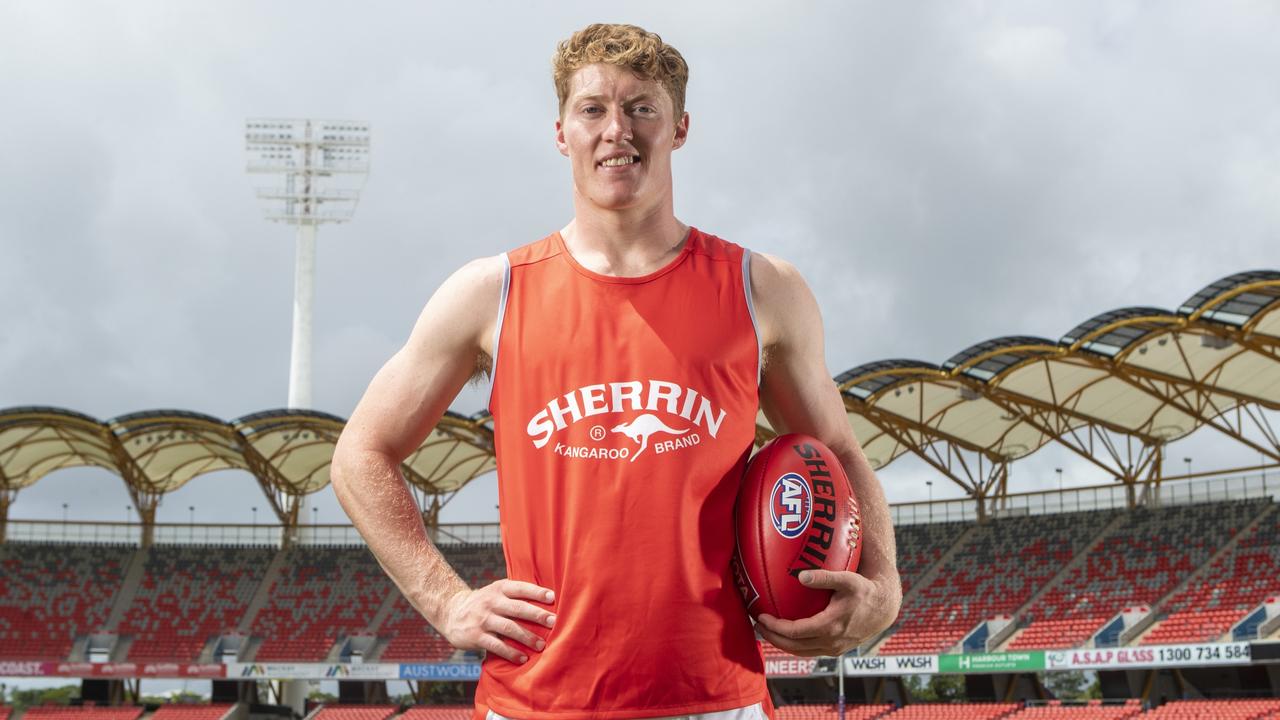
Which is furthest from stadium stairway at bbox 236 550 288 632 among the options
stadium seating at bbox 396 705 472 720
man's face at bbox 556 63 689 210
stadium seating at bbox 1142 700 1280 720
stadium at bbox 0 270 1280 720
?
man's face at bbox 556 63 689 210

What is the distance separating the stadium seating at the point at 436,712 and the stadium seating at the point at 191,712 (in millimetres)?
6207

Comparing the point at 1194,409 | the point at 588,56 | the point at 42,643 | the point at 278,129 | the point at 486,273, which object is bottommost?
the point at 42,643

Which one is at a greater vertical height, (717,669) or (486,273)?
(486,273)

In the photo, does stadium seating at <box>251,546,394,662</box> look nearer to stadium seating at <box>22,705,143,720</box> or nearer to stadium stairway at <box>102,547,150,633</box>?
stadium seating at <box>22,705,143,720</box>

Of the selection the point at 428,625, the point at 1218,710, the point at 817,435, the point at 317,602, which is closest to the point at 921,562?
the point at 1218,710

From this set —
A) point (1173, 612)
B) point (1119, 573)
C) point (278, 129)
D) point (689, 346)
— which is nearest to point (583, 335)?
point (689, 346)

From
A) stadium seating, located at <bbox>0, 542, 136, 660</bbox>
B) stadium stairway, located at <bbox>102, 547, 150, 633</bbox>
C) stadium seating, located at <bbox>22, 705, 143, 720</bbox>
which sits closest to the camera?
stadium seating, located at <bbox>22, 705, 143, 720</bbox>

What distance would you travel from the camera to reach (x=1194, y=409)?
118 ft

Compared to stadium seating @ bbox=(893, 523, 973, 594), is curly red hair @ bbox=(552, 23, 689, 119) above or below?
above

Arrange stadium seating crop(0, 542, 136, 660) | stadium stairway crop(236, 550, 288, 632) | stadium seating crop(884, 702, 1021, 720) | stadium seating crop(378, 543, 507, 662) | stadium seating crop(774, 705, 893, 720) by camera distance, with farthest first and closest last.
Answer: stadium stairway crop(236, 550, 288, 632), stadium seating crop(0, 542, 136, 660), stadium seating crop(378, 543, 507, 662), stadium seating crop(774, 705, 893, 720), stadium seating crop(884, 702, 1021, 720)

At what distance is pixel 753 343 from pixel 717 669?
73 cm

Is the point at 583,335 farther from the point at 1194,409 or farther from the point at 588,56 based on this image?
the point at 1194,409

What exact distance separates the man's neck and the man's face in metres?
0.04

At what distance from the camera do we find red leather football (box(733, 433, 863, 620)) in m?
2.77
